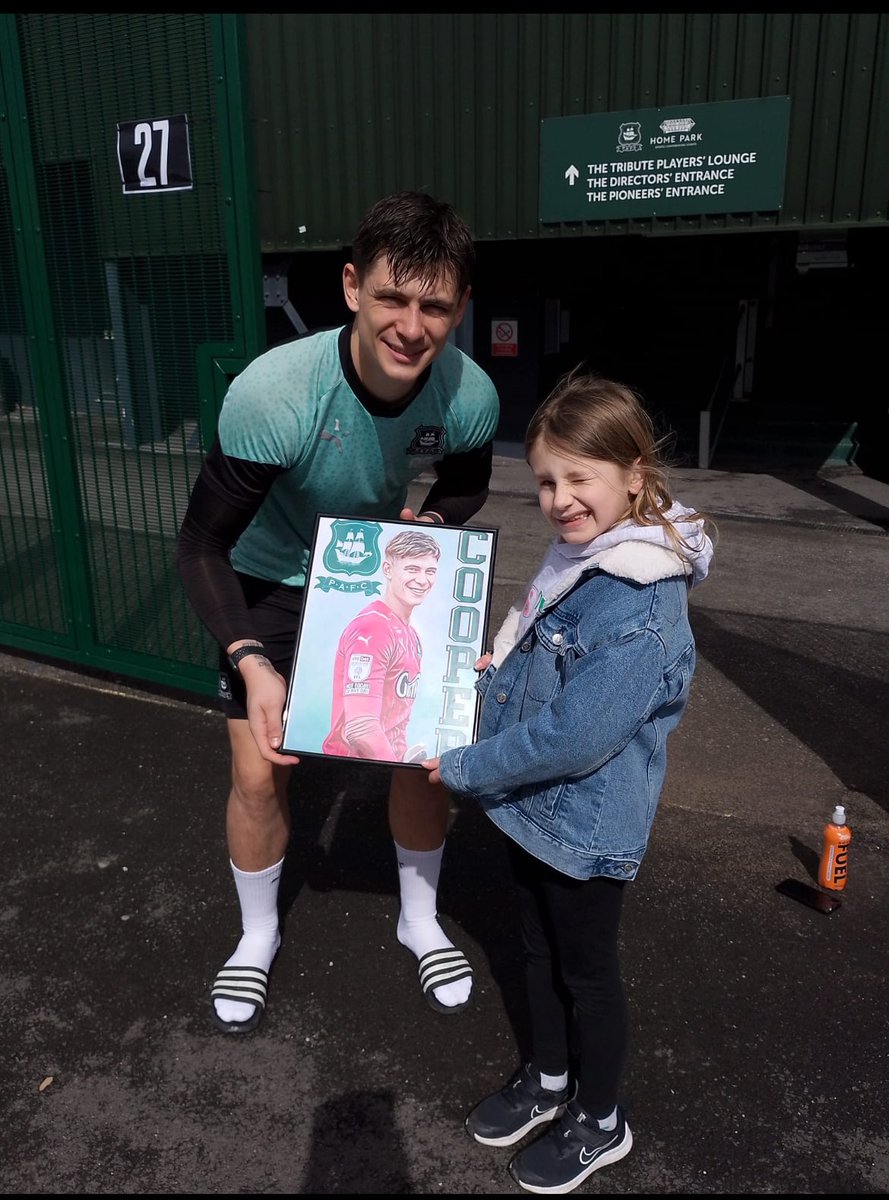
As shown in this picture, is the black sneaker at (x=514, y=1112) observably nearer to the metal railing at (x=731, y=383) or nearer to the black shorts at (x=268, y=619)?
the black shorts at (x=268, y=619)

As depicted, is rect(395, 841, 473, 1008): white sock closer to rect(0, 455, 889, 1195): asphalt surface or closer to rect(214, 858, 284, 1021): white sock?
rect(0, 455, 889, 1195): asphalt surface

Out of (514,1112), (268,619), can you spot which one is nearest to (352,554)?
(268,619)

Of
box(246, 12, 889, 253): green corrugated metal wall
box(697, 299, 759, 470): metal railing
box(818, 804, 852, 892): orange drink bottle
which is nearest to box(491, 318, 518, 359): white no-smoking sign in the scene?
box(246, 12, 889, 253): green corrugated metal wall

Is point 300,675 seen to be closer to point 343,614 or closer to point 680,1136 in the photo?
point 343,614

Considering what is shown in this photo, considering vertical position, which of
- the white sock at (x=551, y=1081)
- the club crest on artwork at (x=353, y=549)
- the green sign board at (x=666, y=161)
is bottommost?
the white sock at (x=551, y=1081)

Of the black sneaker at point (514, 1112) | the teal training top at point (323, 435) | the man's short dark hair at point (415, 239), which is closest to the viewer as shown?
the man's short dark hair at point (415, 239)

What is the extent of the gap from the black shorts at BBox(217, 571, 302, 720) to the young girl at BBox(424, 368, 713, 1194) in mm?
807

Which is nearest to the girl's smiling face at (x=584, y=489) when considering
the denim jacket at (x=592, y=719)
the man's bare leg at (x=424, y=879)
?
the denim jacket at (x=592, y=719)

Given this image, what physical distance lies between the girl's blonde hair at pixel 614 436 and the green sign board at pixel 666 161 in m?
10.5

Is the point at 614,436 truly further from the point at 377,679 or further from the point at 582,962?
the point at 582,962

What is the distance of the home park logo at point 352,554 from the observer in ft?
8.54

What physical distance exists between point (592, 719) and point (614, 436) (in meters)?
0.60

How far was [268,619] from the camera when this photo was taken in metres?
2.92

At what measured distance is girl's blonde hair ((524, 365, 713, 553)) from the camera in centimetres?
204
